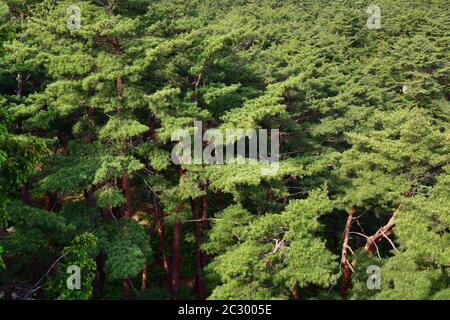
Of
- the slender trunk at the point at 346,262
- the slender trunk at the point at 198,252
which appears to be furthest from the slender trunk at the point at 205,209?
the slender trunk at the point at 346,262

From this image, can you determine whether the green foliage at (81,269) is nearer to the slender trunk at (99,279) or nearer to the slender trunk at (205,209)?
the slender trunk at (205,209)

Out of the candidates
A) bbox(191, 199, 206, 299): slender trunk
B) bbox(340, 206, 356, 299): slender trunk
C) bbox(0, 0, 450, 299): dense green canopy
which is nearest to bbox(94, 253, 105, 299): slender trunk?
bbox(0, 0, 450, 299): dense green canopy

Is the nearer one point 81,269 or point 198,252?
point 81,269

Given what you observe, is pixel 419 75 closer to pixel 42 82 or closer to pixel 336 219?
pixel 336 219

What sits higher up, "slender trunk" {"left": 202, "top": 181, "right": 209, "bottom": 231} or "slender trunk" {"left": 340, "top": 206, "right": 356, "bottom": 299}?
"slender trunk" {"left": 202, "top": 181, "right": 209, "bottom": 231}

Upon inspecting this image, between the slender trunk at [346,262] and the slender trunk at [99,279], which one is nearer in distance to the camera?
the slender trunk at [346,262]

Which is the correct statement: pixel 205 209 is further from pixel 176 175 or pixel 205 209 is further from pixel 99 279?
pixel 99 279

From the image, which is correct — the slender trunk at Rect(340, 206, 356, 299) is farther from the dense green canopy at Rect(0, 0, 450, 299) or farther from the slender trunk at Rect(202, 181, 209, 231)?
the slender trunk at Rect(202, 181, 209, 231)

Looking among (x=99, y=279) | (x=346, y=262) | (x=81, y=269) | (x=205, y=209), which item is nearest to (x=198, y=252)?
(x=205, y=209)

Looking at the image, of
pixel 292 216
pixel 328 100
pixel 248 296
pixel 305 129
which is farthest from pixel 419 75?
pixel 248 296

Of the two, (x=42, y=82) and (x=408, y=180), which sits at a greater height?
(x=42, y=82)

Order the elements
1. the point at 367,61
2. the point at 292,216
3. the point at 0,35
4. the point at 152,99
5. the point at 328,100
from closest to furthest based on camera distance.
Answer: the point at 0,35 → the point at 292,216 → the point at 152,99 → the point at 328,100 → the point at 367,61
